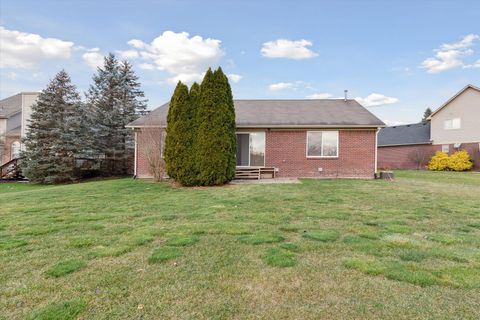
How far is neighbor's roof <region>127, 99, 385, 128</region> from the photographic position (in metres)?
13.0

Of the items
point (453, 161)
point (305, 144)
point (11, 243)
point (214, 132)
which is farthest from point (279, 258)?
point (453, 161)

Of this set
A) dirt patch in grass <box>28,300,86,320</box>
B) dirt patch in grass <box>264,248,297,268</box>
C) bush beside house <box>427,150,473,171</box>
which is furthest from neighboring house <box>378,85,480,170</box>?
dirt patch in grass <box>28,300,86,320</box>

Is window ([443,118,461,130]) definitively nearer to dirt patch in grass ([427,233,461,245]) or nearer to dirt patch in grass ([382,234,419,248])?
dirt patch in grass ([427,233,461,245])

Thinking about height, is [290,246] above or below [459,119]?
below

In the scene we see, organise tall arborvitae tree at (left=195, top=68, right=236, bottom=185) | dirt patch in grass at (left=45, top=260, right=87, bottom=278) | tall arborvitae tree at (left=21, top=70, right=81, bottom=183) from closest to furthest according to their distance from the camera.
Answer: dirt patch in grass at (left=45, top=260, right=87, bottom=278)
tall arborvitae tree at (left=195, top=68, right=236, bottom=185)
tall arborvitae tree at (left=21, top=70, right=81, bottom=183)

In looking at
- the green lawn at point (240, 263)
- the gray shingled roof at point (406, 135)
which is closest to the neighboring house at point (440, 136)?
the gray shingled roof at point (406, 135)

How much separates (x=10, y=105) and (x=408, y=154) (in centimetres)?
3854

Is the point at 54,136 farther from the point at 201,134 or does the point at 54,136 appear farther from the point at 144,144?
the point at 201,134

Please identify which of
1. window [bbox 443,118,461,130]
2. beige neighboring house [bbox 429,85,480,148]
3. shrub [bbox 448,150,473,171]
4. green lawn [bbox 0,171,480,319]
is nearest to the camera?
green lawn [bbox 0,171,480,319]

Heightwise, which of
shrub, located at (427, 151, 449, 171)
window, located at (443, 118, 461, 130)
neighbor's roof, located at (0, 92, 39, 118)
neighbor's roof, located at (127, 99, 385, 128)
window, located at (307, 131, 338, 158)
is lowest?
shrub, located at (427, 151, 449, 171)

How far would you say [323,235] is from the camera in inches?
171

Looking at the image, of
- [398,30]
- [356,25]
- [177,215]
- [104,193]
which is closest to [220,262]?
[177,215]

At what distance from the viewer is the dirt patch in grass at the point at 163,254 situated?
A: 336cm

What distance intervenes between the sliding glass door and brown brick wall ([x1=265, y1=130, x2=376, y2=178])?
0.95 ft
